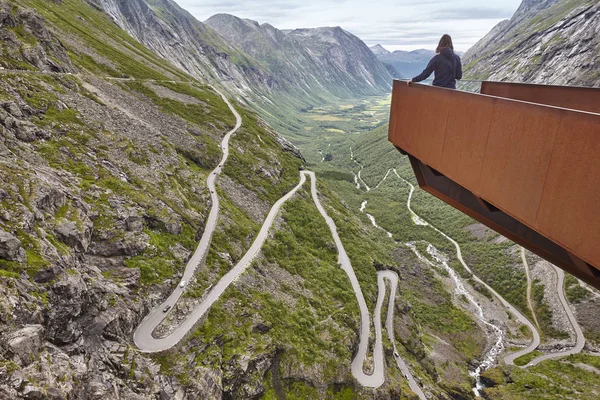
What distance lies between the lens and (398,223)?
121562 millimetres

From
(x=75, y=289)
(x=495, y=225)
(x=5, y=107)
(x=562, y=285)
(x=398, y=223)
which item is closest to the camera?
(x=495, y=225)

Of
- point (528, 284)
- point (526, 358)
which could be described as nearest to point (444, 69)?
point (526, 358)

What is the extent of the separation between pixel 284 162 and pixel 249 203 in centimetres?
3070

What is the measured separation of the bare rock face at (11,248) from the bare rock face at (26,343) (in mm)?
5317

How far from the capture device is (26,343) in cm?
1872

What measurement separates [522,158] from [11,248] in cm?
2798

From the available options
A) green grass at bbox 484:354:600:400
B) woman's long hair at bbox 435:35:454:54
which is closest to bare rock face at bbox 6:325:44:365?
woman's long hair at bbox 435:35:454:54

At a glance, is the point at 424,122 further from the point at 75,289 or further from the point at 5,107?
the point at 5,107

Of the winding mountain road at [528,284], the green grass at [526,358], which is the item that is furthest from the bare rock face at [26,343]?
the winding mountain road at [528,284]

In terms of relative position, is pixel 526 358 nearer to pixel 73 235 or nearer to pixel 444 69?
pixel 444 69

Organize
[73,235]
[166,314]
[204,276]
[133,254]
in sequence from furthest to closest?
[204,276] < [133,254] < [166,314] < [73,235]

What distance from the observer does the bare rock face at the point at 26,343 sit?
17984 mm

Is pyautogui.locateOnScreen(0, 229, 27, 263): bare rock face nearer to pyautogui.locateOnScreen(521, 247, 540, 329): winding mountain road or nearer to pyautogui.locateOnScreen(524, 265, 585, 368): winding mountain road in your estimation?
pyautogui.locateOnScreen(524, 265, 585, 368): winding mountain road

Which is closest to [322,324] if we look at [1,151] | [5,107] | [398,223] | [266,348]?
[266,348]
